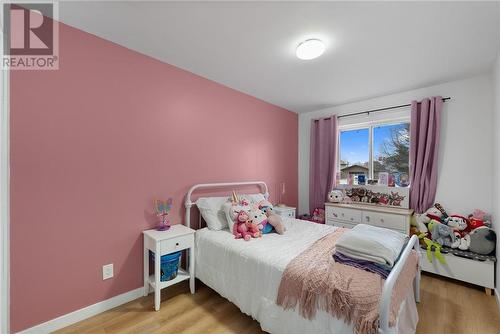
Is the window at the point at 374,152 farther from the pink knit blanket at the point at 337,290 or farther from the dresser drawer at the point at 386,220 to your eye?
the pink knit blanket at the point at 337,290

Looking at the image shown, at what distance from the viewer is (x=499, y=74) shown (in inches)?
84.3

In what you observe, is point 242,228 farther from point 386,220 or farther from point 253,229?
point 386,220

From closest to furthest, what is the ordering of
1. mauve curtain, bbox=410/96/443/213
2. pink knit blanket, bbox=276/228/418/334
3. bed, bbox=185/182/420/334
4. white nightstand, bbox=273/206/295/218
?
pink knit blanket, bbox=276/228/418/334
bed, bbox=185/182/420/334
mauve curtain, bbox=410/96/443/213
white nightstand, bbox=273/206/295/218

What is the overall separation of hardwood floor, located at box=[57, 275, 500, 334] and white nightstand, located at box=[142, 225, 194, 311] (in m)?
0.15

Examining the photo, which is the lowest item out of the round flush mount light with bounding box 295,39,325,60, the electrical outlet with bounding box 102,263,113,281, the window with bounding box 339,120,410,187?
the electrical outlet with bounding box 102,263,113,281

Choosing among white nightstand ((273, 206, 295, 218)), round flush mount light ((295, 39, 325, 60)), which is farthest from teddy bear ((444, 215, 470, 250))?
round flush mount light ((295, 39, 325, 60))

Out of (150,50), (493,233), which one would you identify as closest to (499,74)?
(493,233)

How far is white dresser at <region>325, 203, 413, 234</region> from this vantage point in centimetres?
286

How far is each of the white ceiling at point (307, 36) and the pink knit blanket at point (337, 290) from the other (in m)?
1.89

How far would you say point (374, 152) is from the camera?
3.66m

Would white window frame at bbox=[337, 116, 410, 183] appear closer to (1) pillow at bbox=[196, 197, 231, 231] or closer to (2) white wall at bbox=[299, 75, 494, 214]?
(2) white wall at bbox=[299, 75, 494, 214]

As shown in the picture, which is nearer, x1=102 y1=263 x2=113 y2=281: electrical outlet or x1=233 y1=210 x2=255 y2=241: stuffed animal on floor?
x1=102 y1=263 x2=113 y2=281: electrical outlet

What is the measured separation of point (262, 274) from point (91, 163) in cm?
176

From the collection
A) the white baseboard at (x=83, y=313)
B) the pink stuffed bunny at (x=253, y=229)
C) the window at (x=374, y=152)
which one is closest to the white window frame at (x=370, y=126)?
the window at (x=374, y=152)
